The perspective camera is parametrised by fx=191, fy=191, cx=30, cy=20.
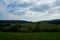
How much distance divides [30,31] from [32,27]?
1659 millimetres

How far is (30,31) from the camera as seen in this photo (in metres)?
43.1

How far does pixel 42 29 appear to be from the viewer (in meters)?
44.7

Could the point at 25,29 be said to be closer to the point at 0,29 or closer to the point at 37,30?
the point at 37,30

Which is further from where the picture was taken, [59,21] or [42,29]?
[59,21]

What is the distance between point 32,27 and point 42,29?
2.40 metres

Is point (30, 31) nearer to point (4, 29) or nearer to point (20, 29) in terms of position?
point (20, 29)

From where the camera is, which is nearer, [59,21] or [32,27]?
[32,27]

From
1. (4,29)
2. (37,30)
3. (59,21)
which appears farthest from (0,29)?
(59,21)

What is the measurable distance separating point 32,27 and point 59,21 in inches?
1462

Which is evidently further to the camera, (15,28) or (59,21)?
(59,21)

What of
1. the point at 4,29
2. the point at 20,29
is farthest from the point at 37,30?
the point at 4,29

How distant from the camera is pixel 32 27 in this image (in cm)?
4447

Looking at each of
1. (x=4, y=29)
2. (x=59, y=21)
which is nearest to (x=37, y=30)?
(x=4, y=29)

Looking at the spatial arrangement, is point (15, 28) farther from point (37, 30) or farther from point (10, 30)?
point (37, 30)
